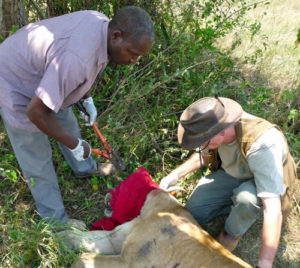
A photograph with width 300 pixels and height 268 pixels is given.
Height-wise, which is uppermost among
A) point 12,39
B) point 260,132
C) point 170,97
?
point 12,39

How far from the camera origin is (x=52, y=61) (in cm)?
197

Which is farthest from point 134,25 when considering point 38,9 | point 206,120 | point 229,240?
point 229,240

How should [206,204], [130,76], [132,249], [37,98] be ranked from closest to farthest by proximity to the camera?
[37,98] → [132,249] → [206,204] → [130,76]

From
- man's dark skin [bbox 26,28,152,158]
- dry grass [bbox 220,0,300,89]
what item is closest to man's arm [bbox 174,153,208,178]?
man's dark skin [bbox 26,28,152,158]

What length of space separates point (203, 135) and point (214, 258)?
0.92 m

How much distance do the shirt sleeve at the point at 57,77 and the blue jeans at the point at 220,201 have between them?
1704 mm

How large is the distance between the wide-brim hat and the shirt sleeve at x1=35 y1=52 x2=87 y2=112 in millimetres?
884

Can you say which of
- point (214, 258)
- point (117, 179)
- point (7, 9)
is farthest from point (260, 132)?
point (7, 9)

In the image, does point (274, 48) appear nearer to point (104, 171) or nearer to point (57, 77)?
point (104, 171)

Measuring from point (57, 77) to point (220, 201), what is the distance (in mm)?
1992

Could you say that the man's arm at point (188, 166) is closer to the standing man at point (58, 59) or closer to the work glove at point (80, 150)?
the work glove at point (80, 150)

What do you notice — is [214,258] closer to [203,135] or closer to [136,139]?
[203,135]

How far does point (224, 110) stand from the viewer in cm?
235

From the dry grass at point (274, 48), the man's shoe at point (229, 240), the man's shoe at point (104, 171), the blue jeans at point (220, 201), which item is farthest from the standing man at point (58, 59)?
the dry grass at point (274, 48)
